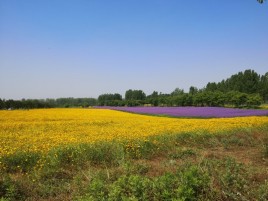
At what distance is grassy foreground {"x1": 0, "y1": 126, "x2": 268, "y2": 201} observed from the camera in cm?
512

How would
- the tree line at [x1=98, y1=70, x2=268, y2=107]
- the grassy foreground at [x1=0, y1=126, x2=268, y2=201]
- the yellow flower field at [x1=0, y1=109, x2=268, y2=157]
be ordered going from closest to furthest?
the grassy foreground at [x1=0, y1=126, x2=268, y2=201], the yellow flower field at [x1=0, y1=109, x2=268, y2=157], the tree line at [x1=98, y1=70, x2=268, y2=107]

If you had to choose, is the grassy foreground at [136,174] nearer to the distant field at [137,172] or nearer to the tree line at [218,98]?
the distant field at [137,172]

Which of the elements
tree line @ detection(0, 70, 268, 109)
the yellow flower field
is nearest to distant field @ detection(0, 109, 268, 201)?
the yellow flower field

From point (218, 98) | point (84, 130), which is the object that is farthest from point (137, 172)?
point (218, 98)

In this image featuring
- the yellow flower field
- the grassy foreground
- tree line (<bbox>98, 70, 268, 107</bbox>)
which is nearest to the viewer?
the grassy foreground

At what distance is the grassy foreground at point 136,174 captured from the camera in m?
5.12

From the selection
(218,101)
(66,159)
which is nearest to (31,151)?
(66,159)

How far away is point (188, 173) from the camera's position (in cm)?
521

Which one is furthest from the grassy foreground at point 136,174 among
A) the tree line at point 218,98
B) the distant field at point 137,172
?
the tree line at point 218,98

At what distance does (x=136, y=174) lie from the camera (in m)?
6.23

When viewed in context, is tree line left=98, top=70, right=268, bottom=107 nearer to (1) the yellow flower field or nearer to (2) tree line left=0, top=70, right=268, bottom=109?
(2) tree line left=0, top=70, right=268, bottom=109

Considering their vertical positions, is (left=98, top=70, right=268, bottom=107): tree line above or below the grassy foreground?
above

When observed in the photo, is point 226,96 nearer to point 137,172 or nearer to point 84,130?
point 84,130

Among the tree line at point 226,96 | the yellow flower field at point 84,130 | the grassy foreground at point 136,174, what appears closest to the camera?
the grassy foreground at point 136,174
